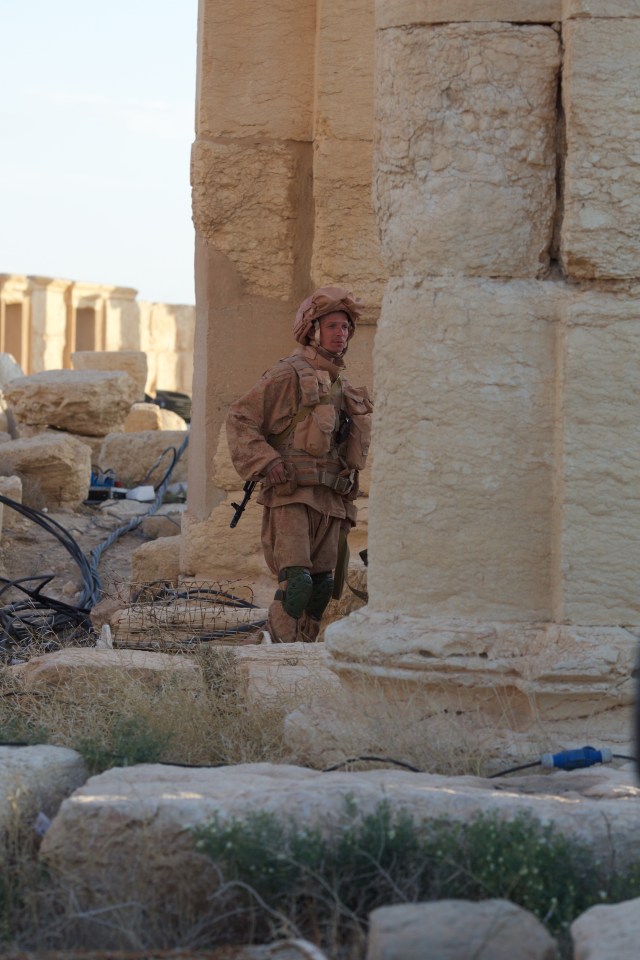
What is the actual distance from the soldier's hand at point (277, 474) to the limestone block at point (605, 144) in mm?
2935

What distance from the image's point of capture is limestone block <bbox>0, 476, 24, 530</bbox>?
37.7 feet

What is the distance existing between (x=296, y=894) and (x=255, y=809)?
1.01 ft

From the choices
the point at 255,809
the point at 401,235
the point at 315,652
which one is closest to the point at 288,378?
the point at 315,652

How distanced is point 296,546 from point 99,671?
2.12m

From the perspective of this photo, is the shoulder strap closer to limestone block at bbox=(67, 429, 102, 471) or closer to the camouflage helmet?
the camouflage helmet

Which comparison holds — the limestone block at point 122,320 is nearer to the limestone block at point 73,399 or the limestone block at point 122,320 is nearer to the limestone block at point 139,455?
the limestone block at point 73,399

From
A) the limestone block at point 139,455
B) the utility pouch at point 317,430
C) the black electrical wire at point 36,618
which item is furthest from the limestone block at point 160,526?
the utility pouch at point 317,430

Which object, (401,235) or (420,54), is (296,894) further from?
(420,54)

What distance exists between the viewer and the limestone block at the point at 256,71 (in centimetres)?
912

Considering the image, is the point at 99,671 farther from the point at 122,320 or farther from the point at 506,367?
the point at 122,320

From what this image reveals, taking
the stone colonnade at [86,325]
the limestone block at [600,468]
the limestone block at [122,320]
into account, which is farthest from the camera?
the limestone block at [122,320]

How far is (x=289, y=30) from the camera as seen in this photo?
9.16m

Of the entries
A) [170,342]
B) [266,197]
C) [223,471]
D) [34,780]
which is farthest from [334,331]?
[170,342]

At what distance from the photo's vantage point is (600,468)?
468 centimetres
